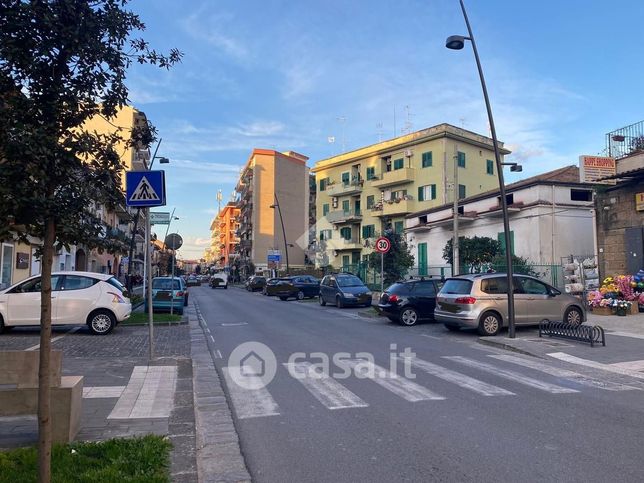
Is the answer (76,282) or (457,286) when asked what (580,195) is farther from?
(76,282)

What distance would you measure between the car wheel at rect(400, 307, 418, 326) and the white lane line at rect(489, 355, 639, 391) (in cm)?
670

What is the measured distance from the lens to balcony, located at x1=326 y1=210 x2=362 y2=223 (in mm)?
57969

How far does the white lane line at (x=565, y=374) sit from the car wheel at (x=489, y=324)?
3.06m

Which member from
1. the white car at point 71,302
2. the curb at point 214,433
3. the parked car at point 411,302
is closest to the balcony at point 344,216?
the parked car at point 411,302

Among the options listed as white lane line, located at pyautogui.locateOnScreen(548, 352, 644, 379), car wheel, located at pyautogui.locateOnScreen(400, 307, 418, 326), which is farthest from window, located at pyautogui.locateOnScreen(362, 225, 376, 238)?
white lane line, located at pyautogui.locateOnScreen(548, 352, 644, 379)

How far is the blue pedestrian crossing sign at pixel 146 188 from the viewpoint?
930 centimetres

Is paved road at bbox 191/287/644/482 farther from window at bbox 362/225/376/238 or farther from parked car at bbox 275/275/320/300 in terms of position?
window at bbox 362/225/376/238

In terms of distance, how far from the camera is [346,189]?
59.5 m

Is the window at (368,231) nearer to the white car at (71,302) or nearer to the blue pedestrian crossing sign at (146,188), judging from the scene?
the white car at (71,302)

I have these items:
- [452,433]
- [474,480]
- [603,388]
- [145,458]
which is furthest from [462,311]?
[145,458]

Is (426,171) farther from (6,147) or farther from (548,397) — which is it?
(6,147)

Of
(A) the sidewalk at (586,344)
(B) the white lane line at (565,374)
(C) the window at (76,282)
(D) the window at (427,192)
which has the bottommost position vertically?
(B) the white lane line at (565,374)

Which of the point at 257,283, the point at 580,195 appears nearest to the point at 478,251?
the point at 580,195

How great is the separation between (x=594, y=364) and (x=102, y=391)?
28.1ft
